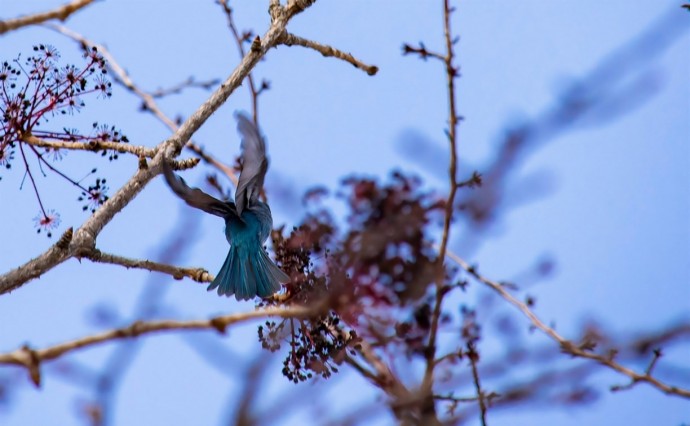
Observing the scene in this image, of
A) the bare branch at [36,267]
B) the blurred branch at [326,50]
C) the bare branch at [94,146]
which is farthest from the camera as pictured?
the blurred branch at [326,50]

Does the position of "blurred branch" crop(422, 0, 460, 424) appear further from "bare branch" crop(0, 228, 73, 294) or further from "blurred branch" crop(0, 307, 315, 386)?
"bare branch" crop(0, 228, 73, 294)

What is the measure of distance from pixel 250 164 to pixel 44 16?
2368 millimetres

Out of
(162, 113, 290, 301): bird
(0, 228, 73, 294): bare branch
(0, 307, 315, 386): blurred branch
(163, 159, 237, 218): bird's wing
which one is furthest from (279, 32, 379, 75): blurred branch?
(0, 307, 315, 386): blurred branch

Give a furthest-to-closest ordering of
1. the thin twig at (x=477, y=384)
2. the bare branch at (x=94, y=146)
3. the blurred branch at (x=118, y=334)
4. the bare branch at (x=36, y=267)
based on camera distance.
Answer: the bare branch at (x=94, y=146) < the bare branch at (x=36, y=267) < the thin twig at (x=477, y=384) < the blurred branch at (x=118, y=334)

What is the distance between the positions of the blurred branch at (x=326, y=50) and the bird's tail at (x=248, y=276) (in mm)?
1053

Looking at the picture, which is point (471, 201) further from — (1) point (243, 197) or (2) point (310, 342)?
(1) point (243, 197)

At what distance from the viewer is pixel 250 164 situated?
4.43 meters

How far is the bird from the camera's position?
4246 millimetres

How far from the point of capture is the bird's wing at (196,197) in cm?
348

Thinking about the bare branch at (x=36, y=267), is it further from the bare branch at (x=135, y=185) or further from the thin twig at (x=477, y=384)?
the thin twig at (x=477, y=384)

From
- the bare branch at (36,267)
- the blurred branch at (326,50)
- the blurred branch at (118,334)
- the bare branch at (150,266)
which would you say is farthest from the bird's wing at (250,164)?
the blurred branch at (118,334)

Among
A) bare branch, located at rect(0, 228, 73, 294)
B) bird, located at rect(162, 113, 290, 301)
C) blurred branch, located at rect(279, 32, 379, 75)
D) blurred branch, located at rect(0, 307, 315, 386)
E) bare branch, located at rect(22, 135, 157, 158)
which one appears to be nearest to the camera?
blurred branch, located at rect(0, 307, 315, 386)

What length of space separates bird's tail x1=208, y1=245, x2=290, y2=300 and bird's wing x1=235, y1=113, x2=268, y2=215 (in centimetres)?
28

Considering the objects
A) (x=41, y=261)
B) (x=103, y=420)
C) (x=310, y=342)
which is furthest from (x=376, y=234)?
(x=41, y=261)
